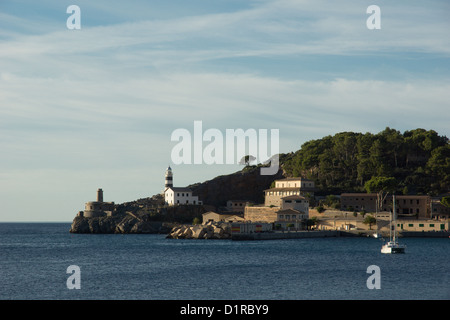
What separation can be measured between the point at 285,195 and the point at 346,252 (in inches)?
2293

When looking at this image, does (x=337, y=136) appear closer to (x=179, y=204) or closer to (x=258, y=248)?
(x=179, y=204)

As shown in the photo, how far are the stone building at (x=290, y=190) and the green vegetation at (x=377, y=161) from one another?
25.4 ft

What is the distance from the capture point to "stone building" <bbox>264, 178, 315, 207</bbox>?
5709 inches

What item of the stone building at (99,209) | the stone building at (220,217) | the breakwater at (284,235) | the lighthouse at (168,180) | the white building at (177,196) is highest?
the lighthouse at (168,180)

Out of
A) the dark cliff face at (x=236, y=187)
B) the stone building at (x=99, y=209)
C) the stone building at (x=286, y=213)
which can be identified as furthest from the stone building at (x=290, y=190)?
the stone building at (x=99, y=209)

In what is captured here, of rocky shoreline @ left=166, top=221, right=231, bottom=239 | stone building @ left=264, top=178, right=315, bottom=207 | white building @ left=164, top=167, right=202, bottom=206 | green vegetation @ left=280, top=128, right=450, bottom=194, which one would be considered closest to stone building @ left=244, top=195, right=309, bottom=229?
stone building @ left=264, top=178, right=315, bottom=207

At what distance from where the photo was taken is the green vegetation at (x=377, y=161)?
478ft

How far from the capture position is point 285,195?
476 ft

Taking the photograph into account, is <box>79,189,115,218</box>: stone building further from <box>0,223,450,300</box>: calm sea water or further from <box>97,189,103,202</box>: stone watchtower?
<box>0,223,450,300</box>: calm sea water

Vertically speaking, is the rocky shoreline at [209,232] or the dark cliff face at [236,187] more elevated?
the dark cliff face at [236,187]

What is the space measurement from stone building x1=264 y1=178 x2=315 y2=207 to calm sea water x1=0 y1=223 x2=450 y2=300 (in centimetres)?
4619

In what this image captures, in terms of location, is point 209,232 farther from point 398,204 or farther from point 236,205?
point 236,205

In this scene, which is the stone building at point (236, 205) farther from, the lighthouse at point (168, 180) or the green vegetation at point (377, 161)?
the lighthouse at point (168, 180)
